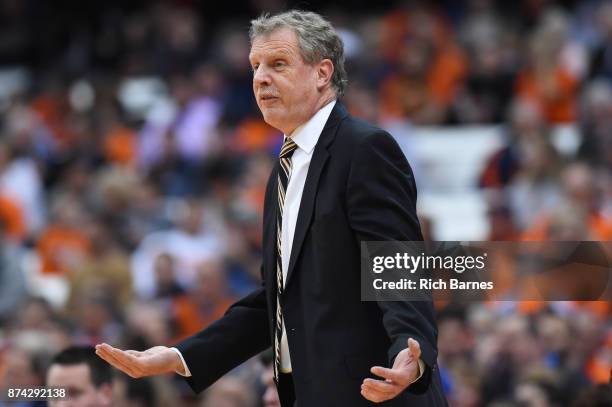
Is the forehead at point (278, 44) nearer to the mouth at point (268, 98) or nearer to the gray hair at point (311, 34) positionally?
the gray hair at point (311, 34)

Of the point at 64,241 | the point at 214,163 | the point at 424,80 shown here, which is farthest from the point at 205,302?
the point at 424,80

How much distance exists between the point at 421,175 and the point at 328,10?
3.33 metres

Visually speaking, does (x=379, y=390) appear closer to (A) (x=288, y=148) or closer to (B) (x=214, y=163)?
(A) (x=288, y=148)

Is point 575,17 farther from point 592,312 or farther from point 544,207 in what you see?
point 592,312

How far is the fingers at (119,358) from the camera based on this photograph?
3.67 m

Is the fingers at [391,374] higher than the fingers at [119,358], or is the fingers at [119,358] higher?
the fingers at [391,374]

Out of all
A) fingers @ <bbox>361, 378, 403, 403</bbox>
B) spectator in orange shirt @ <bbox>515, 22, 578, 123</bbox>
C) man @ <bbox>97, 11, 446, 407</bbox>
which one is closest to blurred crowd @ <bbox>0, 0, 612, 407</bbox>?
spectator in orange shirt @ <bbox>515, 22, 578, 123</bbox>

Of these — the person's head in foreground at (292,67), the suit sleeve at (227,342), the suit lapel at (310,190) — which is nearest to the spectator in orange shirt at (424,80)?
the suit sleeve at (227,342)

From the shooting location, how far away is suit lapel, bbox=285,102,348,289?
3.71 m

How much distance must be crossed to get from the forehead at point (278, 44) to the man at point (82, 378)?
5.39 feet

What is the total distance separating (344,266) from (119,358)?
2.44 ft

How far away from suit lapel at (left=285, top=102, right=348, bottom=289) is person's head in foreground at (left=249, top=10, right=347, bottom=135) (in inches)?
4.0

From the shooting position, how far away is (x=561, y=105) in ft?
34.5

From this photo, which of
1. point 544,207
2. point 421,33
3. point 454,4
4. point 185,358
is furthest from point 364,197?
point 454,4
